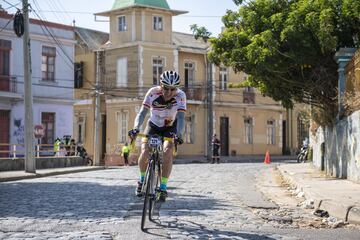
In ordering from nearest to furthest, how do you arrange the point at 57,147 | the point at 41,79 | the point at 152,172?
1. the point at 152,172
2. the point at 57,147
3. the point at 41,79

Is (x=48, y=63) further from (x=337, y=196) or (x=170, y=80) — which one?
(x=170, y=80)

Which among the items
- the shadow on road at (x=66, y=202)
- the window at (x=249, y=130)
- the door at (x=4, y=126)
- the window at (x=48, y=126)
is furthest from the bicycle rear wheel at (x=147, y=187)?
the window at (x=249, y=130)

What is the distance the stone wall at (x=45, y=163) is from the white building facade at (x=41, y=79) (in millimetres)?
3374

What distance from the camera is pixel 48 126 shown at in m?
33.8

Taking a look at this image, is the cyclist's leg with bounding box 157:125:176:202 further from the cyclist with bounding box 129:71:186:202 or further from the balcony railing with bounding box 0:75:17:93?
the balcony railing with bounding box 0:75:17:93

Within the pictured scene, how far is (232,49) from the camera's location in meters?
18.6

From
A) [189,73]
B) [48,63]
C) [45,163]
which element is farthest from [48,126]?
[189,73]

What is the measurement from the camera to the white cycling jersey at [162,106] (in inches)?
336

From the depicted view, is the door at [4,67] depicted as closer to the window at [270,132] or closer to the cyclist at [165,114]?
the cyclist at [165,114]

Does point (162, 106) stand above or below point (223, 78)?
below

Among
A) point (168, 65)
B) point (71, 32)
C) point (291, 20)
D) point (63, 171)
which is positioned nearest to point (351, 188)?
point (291, 20)

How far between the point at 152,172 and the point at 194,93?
35271 mm

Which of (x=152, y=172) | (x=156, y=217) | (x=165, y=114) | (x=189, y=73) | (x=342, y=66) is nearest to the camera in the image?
(x=152, y=172)

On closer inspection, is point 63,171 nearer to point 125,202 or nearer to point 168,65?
point 125,202
